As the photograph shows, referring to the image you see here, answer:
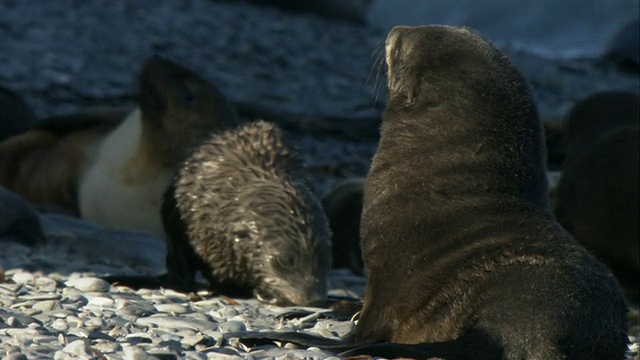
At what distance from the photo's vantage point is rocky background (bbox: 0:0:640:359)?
164 inches

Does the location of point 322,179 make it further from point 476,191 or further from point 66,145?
point 476,191

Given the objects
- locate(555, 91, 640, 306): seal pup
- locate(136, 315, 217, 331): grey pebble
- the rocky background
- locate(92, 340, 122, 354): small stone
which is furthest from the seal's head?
locate(555, 91, 640, 306): seal pup

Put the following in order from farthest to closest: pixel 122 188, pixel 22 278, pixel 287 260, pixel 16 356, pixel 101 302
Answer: pixel 122 188, pixel 287 260, pixel 22 278, pixel 101 302, pixel 16 356

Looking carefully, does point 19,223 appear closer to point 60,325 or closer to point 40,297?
point 40,297

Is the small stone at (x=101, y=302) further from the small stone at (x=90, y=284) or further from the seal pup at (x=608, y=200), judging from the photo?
the seal pup at (x=608, y=200)

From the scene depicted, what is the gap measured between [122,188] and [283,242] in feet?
10.1

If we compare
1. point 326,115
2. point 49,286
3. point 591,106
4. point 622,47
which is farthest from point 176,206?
point 622,47

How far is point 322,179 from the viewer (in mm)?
11125

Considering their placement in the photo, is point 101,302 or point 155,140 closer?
point 101,302

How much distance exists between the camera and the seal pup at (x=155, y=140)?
8.27 metres

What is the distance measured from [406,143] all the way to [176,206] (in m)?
2.02

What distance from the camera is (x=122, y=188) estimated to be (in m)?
8.62

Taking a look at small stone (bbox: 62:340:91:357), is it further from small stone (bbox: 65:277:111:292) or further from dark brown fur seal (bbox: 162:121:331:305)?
dark brown fur seal (bbox: 162:121:331:305)

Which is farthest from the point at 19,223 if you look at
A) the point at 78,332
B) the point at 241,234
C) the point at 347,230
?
the point at 78,332
